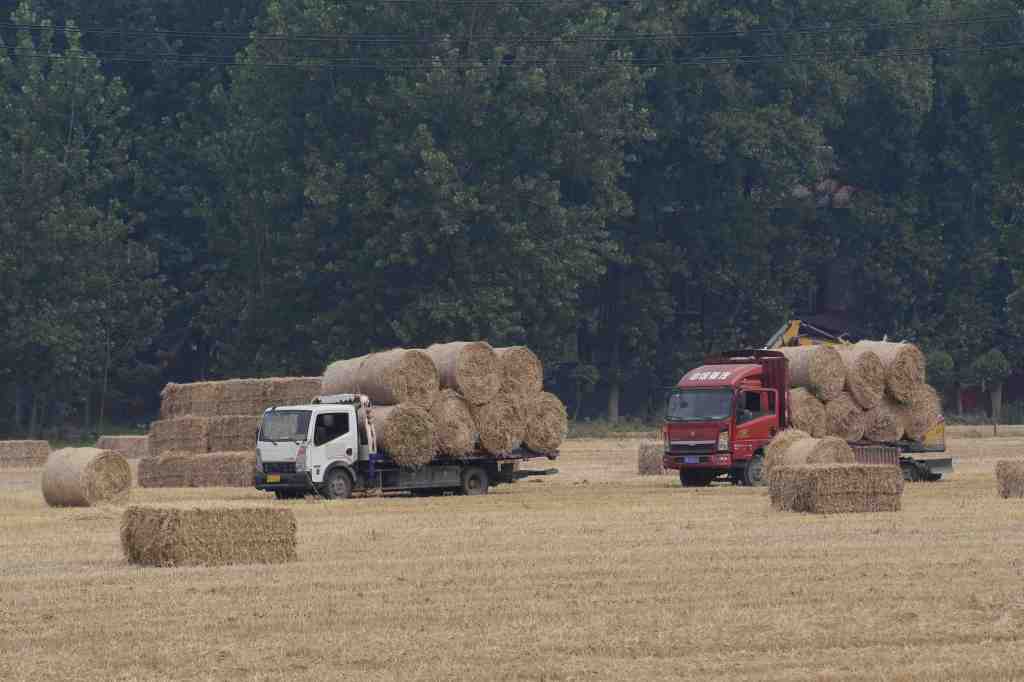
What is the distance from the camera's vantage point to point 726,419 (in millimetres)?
43562

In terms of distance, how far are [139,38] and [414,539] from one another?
59.7 metres

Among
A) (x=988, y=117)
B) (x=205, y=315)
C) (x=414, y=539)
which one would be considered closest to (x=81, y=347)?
(x=205, y=315)

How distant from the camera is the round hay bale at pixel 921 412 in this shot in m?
46.4

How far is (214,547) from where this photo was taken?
24.1 m

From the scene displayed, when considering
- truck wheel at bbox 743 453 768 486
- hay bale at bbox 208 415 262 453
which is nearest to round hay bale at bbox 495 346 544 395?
truck wheel at bbox 743 453 768 486

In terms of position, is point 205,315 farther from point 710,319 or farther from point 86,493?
point 86,493

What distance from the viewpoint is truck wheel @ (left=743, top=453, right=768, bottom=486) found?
43812 millimetres

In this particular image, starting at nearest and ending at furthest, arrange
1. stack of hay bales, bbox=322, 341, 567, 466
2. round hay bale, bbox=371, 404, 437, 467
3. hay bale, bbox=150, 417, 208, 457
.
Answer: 1. round hay bale, bbox=371, 404, 437, 467
2. stack of hay bales, bbox=322, 341, 567, 466
3. hay bale, bbox=150, 417, 208, 457

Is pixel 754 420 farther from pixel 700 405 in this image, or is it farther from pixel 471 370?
pixel 471 370

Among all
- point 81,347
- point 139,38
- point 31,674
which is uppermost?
point 139,38

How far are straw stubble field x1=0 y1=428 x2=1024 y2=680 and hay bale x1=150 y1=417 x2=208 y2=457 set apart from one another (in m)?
15.3

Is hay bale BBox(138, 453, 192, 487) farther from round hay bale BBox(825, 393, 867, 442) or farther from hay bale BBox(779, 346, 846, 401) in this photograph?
round hay bale BBox(825, 393, 867, 442)

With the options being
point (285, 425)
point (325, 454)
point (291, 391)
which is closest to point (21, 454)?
point (291, 391)

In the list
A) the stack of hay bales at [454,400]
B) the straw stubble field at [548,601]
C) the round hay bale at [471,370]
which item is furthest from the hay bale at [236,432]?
the straw stubble field at [548,601]
